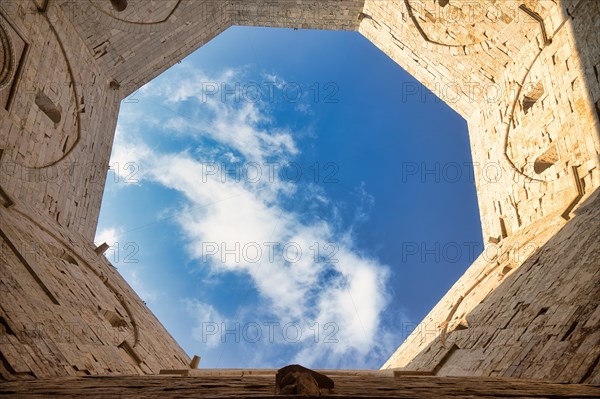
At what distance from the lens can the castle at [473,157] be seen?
462 cm

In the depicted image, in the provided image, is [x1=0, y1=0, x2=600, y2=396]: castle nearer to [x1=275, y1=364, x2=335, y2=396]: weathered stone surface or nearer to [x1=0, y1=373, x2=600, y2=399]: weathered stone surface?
[x1=0, y1=373, x2=600, y2=399]: weathered stone surface

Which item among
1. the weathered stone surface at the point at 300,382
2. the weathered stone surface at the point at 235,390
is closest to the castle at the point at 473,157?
the weathered stone surface at the point at 235,390

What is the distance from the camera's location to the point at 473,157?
1159 centimetres

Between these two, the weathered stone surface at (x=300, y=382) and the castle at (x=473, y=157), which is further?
the castle at (x=473, y=157)

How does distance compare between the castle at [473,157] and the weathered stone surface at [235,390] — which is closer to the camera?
the weathered stone surface at [235,390]

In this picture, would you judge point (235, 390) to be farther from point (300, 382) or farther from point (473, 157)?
point (473, 157)

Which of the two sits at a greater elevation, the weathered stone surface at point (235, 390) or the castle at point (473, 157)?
the castle at point (473, 157)

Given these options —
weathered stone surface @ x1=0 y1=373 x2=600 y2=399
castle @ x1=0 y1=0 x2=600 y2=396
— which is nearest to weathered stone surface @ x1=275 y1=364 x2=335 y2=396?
weathered stone surface @ x1=0 y1=373 x2=600 y2=399

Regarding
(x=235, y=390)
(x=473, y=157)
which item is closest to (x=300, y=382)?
(x=235, y=390)

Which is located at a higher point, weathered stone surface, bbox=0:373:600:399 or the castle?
the castle

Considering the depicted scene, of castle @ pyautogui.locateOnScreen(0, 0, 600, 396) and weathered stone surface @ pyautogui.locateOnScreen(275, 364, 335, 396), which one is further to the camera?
castle @ pyautogui.locateOnScreen(0, 0, 600, 396)

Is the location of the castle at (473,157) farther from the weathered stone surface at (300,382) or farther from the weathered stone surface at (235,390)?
the weathered stone surface at (300,382)

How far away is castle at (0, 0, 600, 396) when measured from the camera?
462cm

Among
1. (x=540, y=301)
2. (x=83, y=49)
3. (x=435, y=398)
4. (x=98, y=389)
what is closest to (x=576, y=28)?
(x=540, y=301)
